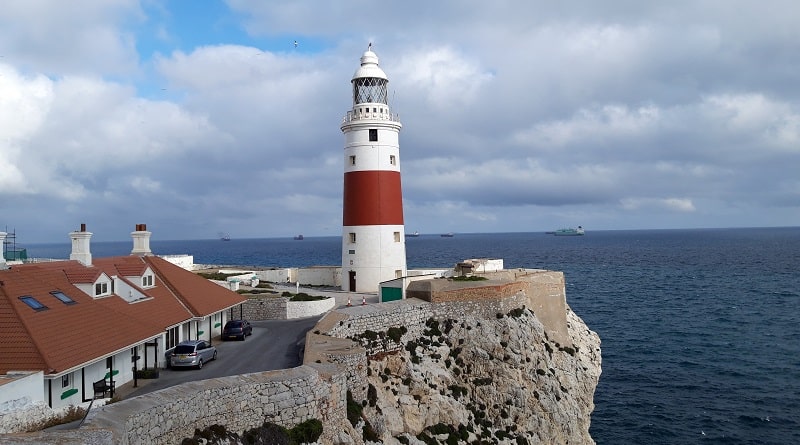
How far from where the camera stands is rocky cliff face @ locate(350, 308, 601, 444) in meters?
24.0

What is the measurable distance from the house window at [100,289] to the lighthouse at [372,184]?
16.7 m

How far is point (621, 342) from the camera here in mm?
50125

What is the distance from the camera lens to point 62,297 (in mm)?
20109

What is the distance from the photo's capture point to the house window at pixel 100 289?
2229 cm

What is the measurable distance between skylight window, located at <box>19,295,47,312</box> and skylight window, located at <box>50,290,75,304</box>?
4.11ft

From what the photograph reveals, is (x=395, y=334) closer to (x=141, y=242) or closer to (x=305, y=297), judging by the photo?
(x=305, y=297)

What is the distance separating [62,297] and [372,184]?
19.8m

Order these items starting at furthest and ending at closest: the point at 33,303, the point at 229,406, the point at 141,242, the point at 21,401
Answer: the point at 141,242, the point at 33,303, the point at 229,406, the point at 21,401

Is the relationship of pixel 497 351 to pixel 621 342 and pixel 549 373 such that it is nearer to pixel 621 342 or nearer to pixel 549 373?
pixel 549 373

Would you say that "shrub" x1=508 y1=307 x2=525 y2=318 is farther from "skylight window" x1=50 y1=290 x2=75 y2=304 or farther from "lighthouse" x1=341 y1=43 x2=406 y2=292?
"skylight window" x1=50 y1=290 x2=75 y2=304

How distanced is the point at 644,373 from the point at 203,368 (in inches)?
1255

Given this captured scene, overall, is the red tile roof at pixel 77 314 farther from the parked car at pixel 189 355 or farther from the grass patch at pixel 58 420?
the grass patch at pixel 58 420

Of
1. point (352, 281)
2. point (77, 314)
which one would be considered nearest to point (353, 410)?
point (77, 314)

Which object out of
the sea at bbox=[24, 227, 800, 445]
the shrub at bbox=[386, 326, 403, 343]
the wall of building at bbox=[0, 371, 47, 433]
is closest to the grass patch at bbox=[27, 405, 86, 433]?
the wall of building at bbox=[0, 371, 47, 433]
